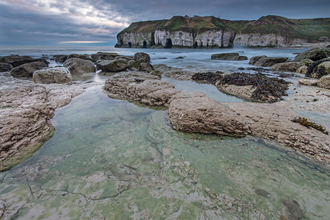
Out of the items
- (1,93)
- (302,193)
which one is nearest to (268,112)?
(302,193)

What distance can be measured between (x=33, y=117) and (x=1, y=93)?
1784mm

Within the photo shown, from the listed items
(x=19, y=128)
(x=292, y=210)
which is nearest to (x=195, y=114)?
(x=292, y=210)

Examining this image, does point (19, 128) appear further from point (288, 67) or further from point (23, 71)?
point (288, 67)

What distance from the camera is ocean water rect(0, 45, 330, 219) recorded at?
162 cm

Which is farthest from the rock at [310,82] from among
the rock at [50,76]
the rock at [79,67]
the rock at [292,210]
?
the rock at [79,67]

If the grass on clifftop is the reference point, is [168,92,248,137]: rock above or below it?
below

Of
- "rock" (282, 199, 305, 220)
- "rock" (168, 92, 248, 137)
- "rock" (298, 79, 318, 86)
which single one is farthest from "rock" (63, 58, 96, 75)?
"rock" (298, 79, 318, 86)

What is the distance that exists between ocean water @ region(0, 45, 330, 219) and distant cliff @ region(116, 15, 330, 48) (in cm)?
7515

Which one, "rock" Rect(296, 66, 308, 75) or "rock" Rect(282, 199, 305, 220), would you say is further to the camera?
"rock" Rect(296, 66, 308, 75)

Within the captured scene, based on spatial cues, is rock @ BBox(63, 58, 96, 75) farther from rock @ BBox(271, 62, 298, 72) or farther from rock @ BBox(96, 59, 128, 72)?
rock @ BBox(271, 62, 298, 72)

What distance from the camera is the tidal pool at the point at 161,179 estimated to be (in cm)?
162

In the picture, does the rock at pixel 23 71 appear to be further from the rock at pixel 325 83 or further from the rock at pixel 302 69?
the rock at pixel 302 69

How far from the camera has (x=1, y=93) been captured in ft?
12.6

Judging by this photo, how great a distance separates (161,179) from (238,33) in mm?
86587
